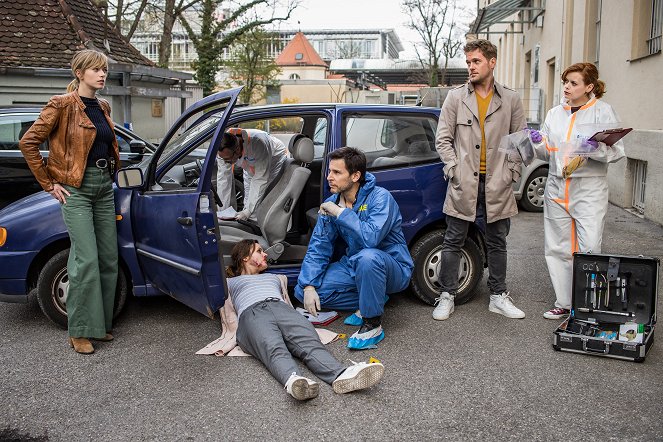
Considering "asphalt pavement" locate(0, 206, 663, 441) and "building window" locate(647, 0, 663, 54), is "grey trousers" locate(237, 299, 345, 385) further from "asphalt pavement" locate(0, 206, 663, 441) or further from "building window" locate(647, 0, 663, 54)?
"building window" locate(647, 0, 663, 54)

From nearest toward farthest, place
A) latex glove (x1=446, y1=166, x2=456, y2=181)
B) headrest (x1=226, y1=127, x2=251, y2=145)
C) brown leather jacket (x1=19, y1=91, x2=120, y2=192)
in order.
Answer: brown leather jacket (x1=19, y1=91, x2=120, y2=192)
latex glove (x1=446, y1=166, x2=456, y2=181)
headrest (x1=226, y1=127, x2=251, y2=145)

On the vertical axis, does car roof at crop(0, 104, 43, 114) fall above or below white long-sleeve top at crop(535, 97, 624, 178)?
above

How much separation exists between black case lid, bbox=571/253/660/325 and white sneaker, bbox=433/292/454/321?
3.21 ft

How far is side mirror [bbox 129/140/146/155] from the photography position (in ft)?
33.8

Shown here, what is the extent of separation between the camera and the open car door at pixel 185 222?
187 inches

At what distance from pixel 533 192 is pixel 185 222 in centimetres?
797

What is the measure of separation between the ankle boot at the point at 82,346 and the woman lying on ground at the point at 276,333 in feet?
3.09

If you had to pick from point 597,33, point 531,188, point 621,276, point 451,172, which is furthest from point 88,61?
point 597,33

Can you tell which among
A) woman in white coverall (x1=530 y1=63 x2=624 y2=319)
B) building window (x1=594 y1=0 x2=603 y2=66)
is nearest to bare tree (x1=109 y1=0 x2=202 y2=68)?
building window (x1=594 y1=0 x2=603 y2=66)

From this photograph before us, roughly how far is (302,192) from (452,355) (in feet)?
6.31

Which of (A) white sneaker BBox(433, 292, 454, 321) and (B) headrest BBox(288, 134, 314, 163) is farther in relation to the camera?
(B) headrest BBox(288, 134, 314, 163)

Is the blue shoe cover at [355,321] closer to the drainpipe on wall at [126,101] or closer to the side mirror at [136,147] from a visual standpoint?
the side mirror at [136,147]

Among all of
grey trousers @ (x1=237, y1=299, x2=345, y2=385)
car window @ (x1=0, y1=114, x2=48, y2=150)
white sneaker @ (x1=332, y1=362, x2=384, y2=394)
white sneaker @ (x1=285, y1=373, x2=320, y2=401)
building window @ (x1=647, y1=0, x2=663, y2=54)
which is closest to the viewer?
white sneaker @ (x1=285, y1=373, x2=320, y2=401)

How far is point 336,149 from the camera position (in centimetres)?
553
